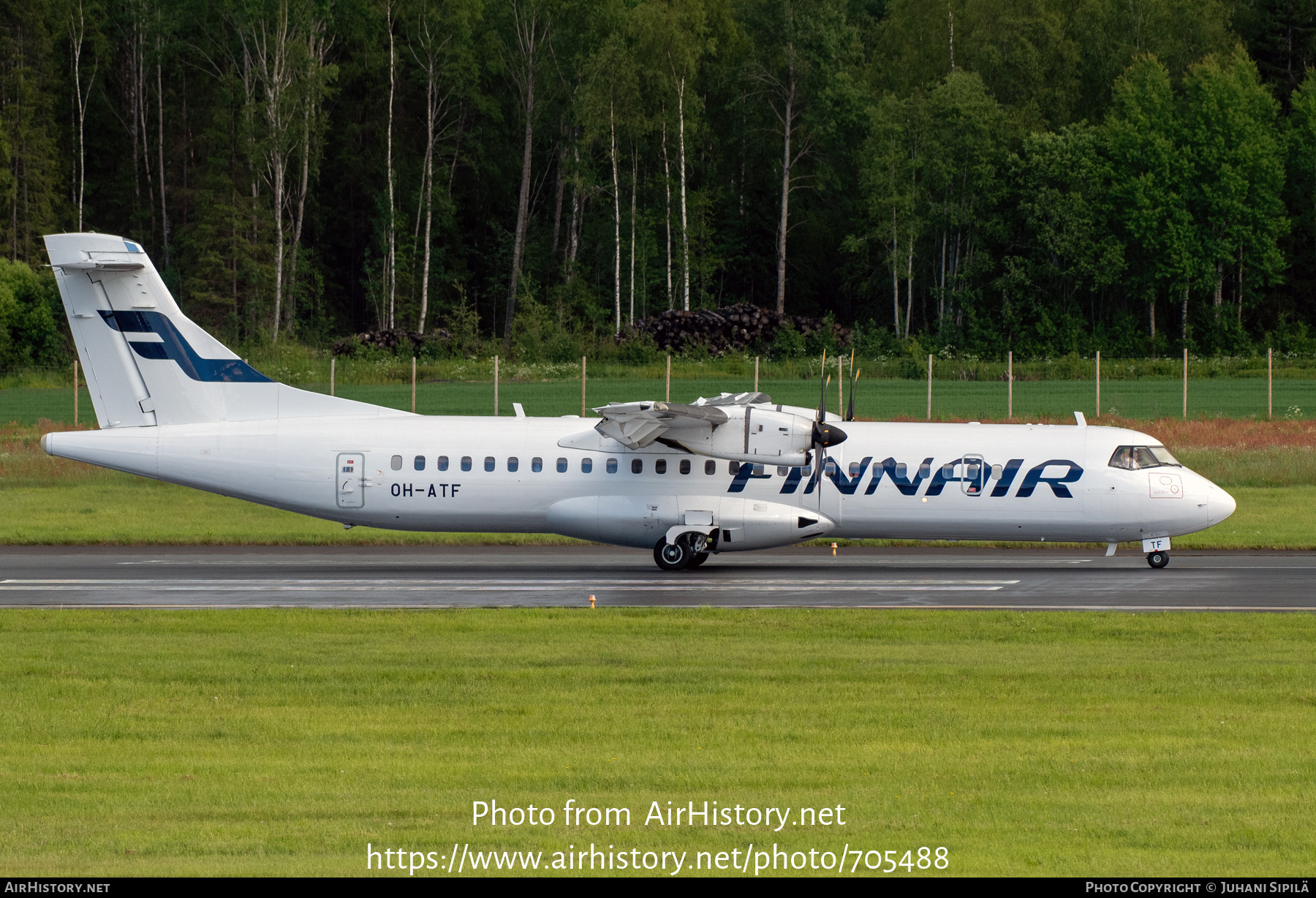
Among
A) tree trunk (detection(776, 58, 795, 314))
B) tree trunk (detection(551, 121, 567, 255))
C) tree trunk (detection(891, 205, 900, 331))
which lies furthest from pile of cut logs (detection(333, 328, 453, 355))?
tree trunk (detection(891, 205, 900, 331))

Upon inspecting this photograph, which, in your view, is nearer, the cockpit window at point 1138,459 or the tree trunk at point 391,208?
the cockpit window at point 1138,459

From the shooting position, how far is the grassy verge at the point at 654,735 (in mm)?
9391

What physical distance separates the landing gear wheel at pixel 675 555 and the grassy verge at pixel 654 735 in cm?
587

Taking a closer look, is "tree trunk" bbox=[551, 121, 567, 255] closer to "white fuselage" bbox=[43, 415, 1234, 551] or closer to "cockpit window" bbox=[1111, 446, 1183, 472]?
"white fuselage" bbox=[43, 415, 1234, 551]

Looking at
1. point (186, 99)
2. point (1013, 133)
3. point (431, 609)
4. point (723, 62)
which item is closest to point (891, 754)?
point (431, 609)

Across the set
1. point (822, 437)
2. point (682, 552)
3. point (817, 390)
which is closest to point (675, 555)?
point (682, 552)

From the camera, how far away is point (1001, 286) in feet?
237

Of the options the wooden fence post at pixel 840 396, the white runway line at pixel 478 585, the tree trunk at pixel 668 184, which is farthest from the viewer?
the tree trunk at pixel 668 184

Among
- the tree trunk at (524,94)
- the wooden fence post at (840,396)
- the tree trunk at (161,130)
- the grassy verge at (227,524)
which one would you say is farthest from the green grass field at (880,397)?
the tree trunk at (161,130)

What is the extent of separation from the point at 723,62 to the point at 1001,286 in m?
22.4

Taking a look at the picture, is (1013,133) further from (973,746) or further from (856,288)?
(973,746)

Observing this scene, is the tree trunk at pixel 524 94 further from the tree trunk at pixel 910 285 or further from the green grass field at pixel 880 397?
the green grass field at pixel 880 397

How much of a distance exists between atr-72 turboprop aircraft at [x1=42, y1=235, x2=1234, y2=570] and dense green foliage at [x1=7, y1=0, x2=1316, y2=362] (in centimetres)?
3796

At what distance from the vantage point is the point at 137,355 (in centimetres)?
2617
